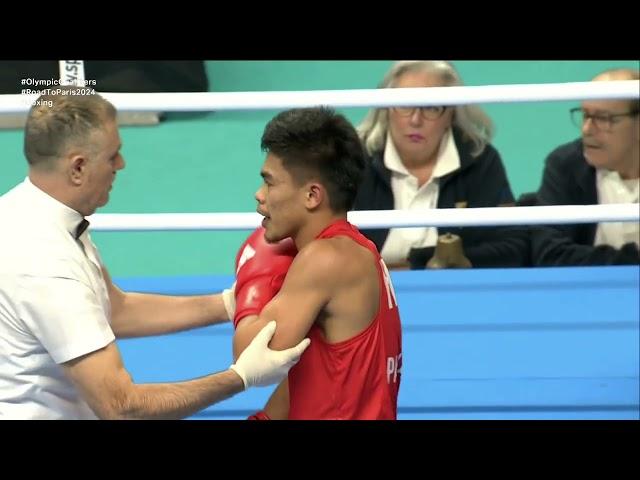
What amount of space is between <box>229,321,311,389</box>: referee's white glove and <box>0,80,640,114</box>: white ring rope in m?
0.74

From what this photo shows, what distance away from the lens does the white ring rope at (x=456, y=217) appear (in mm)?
2689

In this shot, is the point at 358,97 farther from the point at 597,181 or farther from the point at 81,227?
the point at 597,181

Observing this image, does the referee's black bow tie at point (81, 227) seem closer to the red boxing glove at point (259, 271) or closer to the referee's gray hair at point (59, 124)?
the referee's gray hair at point (59, 124)

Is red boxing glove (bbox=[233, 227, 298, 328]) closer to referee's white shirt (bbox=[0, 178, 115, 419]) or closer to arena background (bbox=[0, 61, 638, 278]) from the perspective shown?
referee's white shirt (bbox=[0, 178, 115, 419])

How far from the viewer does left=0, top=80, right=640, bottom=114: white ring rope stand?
2553mm

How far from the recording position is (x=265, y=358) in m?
1.95

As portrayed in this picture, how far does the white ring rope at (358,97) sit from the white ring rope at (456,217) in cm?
28

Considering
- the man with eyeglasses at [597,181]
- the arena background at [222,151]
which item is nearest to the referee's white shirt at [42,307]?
the arena background at [222,151]

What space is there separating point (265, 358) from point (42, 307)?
401 millimetres

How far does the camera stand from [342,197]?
203cm

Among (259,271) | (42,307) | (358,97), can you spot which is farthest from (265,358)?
(358,97)

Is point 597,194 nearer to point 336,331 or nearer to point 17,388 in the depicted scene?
point 336,331

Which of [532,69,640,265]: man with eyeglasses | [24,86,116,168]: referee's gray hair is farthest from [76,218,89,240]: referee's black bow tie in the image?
[532,69,640,265]: man with eyeglasses

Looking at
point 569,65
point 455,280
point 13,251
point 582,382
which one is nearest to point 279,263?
point 13,251
